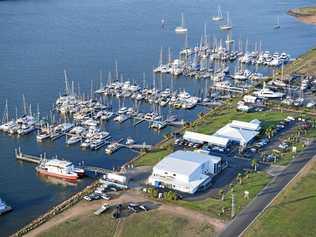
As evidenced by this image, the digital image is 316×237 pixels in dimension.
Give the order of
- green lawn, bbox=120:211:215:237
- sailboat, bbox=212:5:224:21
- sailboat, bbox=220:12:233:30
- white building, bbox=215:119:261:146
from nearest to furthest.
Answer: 1. green lawn, bbox=120:211:215:237
2. white building, bbox=215:119:261:146
3. sailboat, bbox=220:12:233:30
4. sailboat, bbox=212:5:224:21

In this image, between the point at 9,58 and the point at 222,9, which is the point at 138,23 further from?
the point at 9,58

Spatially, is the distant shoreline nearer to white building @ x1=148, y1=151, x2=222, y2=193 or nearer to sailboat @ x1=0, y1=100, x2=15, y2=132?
sailboat @ x1=0, y1=100, x2=15, y2=132

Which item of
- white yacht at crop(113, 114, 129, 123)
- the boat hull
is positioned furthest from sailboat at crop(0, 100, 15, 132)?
the boat hull

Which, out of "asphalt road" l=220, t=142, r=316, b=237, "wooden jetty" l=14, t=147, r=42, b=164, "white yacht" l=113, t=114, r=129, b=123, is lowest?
"wooden jetty" l=14, t=147, r=42, b=164

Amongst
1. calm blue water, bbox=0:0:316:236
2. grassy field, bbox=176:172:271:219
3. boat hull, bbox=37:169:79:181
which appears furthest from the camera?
calm blue water, bbox=0:0:316:236

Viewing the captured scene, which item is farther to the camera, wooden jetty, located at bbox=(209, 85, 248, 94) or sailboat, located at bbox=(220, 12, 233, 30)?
sailboat, located at bbox=(220, 12, 233, 30)

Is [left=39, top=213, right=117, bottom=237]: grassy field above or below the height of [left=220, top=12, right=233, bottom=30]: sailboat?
below

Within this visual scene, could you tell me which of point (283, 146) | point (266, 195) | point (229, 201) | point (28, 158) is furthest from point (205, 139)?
point (28, 158)
